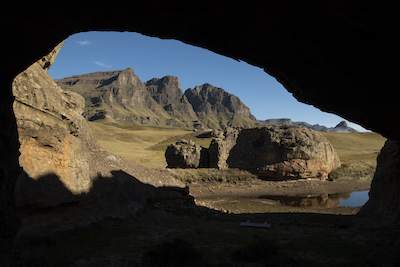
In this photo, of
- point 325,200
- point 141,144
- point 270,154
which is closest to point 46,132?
point 325,200

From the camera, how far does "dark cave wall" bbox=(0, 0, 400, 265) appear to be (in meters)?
3.98

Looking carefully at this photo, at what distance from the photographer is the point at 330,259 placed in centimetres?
750

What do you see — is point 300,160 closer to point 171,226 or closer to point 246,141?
point 246,141

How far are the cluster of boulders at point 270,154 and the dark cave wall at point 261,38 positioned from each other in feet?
83.9

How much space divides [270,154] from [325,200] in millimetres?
9277

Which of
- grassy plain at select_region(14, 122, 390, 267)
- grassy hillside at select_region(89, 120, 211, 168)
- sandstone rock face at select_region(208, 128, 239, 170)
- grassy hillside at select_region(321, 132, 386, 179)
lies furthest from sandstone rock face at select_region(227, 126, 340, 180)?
grassy plain at select_region(14, 122, 390, 267)

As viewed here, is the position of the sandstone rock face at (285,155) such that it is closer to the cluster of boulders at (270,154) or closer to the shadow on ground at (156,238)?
the cluster of boulders at (270,154)

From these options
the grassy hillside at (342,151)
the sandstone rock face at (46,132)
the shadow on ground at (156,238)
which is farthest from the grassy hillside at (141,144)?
the sandstone rock face at (46,132)

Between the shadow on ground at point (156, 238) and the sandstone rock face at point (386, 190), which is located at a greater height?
the sandstone rock face at point (386, 190)

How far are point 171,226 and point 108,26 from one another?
30.4 ft

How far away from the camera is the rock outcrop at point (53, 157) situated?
8680 mm

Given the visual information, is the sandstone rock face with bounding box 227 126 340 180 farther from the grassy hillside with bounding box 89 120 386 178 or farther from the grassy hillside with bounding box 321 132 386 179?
the grassy hillside with bounding box 89 120 386 178

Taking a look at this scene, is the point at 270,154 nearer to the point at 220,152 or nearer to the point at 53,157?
the point at 220,152

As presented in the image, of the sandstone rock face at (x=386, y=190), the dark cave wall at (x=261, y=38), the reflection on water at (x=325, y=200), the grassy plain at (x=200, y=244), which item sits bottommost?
the reflection on water at (x=325, y=200)
